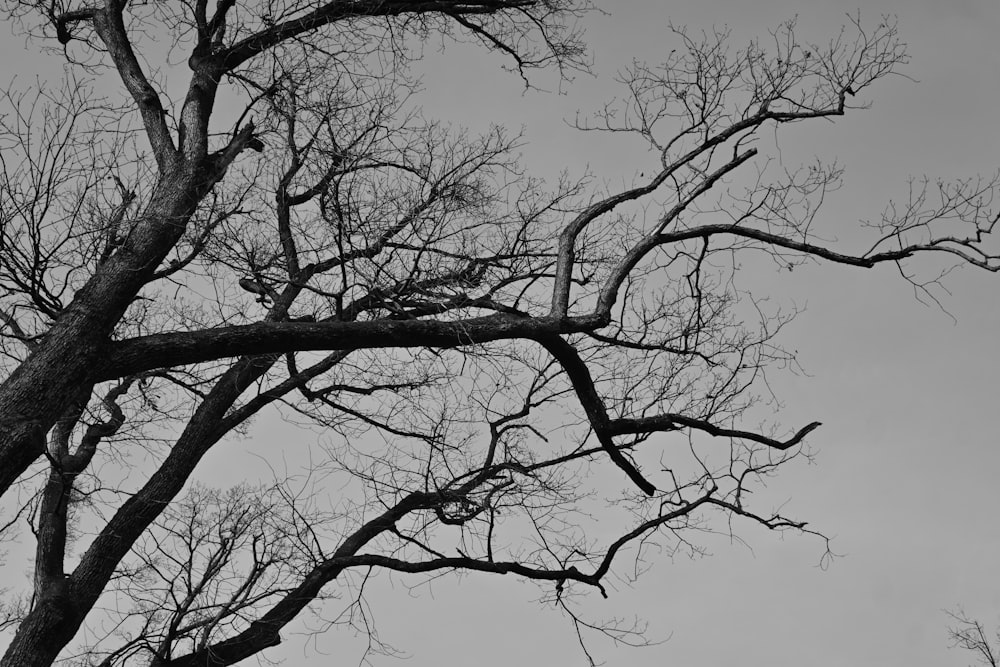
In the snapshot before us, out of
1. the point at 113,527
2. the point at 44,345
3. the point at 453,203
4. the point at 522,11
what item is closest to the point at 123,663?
the point at 113,527

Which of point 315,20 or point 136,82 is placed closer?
point 136,82

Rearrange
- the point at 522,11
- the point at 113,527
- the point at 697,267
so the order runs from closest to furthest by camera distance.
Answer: the point at 697,267, the point at 113,527, the point at 522,11

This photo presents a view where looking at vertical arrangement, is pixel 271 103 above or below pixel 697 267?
above

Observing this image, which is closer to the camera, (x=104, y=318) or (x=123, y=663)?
(x=104, y=318)

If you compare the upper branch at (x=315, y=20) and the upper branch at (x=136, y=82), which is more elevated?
the upper branch at (x=315, y=20)

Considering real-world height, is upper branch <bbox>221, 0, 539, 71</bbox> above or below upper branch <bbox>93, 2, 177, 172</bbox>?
above

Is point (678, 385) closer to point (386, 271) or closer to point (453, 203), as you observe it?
point (453, 203)

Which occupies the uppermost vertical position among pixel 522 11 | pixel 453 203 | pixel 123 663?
pixel 522 11

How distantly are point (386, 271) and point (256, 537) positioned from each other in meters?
2.92

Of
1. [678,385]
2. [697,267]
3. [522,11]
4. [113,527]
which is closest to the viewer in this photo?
[697,267]

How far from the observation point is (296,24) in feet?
25.2

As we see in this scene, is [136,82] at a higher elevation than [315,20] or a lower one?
lower

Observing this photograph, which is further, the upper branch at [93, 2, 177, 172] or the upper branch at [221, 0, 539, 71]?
the upper branch at [221, 0, 539, 71]

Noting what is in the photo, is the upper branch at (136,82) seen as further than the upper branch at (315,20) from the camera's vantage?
No
